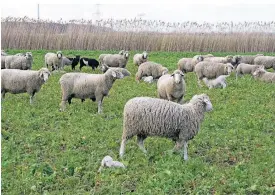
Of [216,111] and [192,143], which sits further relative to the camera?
[216,111]

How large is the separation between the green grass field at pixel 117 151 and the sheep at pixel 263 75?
5092 millimetres

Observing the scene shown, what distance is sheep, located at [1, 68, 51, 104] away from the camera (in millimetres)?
11359

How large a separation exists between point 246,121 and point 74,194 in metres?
5.29

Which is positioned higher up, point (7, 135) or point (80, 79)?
point (80, 79)

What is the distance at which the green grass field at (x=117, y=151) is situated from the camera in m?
5.67

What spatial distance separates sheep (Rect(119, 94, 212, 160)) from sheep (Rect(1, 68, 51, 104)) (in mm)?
4994

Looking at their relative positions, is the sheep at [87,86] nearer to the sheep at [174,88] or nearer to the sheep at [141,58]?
the sheep at [174,88]

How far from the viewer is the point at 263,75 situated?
17250mm

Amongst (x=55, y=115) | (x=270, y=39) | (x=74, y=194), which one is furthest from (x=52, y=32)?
(x=74, y=194)

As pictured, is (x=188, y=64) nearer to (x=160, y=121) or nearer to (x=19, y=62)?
(x=19, y=62)

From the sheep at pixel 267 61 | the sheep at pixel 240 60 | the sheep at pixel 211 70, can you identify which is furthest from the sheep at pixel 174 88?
the sheep at pixel 267 61

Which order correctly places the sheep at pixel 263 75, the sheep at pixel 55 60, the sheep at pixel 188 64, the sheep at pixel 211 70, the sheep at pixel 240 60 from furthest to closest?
1. the sheep at pixel 240 60
2. the sheep at pixel 55 60
3. the sheep at pixel 188 64
4. the sheep at pixel 263 75
5. the sheep at pixel 211 70

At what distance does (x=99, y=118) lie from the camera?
9.77 m

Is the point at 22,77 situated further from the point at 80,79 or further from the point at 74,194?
the point at 74,194
